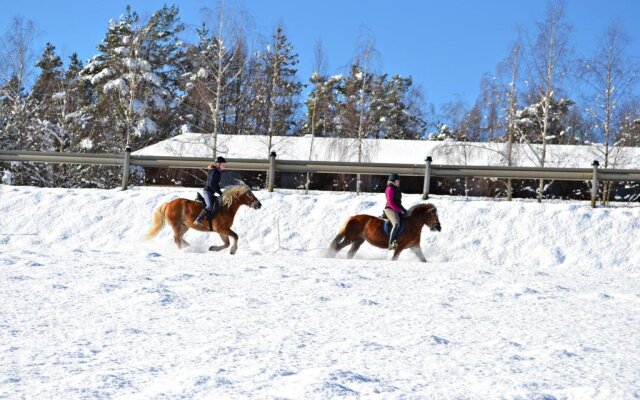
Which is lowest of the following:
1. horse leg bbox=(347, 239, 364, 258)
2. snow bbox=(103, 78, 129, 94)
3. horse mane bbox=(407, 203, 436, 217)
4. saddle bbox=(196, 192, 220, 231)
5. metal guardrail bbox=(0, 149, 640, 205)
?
horse leg bbox=(347, 239, 364, 258)

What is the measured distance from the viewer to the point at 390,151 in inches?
1247

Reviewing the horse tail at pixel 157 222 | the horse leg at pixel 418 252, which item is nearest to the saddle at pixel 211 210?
the horse tail at pixel 157 222

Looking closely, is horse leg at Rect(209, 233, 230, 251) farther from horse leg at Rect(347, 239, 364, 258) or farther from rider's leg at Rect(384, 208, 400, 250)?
rider's leg at Rect(384, 208, 400, 250)

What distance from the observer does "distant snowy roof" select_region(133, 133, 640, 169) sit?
27.6 meters

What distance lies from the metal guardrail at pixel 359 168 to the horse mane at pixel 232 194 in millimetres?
4108

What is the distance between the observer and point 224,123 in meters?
45.5

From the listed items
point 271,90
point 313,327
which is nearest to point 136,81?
point 271,90

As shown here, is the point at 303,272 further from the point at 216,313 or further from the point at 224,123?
the point at 224,123

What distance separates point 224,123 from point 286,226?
31.2 metres

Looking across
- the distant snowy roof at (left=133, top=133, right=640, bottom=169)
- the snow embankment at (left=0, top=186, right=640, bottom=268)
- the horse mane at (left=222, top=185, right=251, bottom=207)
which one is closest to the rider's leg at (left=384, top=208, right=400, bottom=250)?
the snow embankment at (left=0, top=186, right=640, bottom=268)

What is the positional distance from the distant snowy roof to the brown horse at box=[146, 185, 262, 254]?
11962 millimetres

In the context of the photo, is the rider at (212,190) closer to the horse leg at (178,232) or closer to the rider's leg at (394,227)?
the horse leg at (178,232)

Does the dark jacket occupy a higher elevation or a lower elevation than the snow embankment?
higher

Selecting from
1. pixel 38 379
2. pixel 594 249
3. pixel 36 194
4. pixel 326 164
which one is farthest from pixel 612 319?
pixel 36 194
